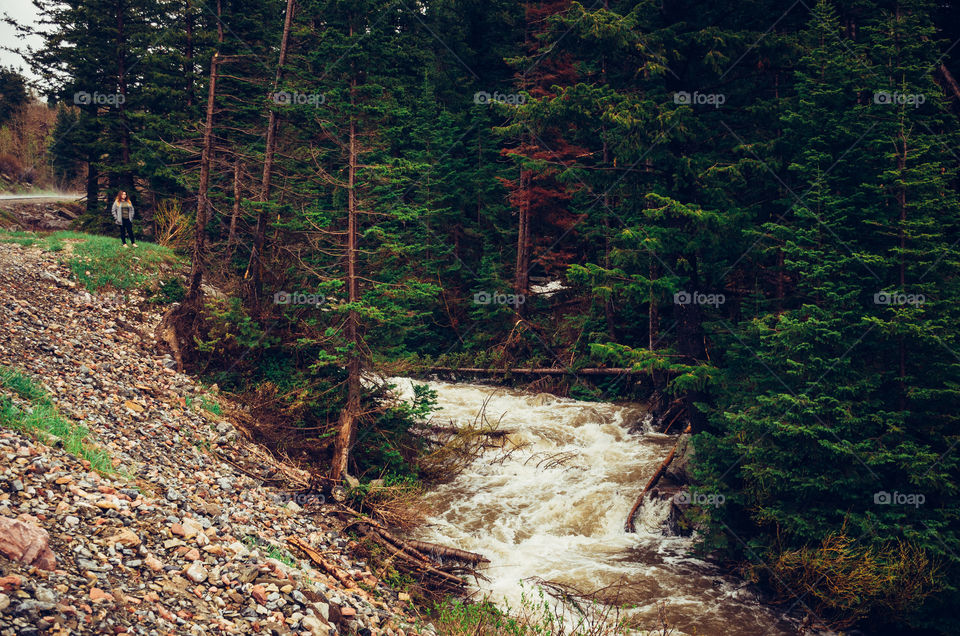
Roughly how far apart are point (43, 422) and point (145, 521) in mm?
2412

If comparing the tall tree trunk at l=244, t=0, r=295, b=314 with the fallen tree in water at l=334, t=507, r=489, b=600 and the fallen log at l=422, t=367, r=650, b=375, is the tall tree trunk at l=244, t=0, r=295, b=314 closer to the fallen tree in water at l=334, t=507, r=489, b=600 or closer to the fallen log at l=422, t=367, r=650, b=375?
the fallen log at l=422, t=367, r=650, b=375

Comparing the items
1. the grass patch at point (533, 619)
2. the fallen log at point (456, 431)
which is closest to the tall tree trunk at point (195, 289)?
the fallen log at point (456, 431)

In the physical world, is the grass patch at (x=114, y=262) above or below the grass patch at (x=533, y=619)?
above

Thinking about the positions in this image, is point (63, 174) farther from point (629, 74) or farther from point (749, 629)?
point (749, 629)

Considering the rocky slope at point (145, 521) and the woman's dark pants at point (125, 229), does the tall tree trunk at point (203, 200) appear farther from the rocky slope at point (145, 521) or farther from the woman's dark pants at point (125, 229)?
the woman's dark pants at point (125, 229)

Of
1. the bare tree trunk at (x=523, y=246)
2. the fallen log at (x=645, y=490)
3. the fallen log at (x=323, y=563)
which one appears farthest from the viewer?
the bare tree trunk at (x=523, y=246)

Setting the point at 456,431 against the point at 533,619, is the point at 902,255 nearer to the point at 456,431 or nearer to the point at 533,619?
the point at 533,619

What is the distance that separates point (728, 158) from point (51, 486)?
533 inches

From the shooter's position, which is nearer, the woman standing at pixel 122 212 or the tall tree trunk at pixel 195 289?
the tall tree trunk at pixel 195 289

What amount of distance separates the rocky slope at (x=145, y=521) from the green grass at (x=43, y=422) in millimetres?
244

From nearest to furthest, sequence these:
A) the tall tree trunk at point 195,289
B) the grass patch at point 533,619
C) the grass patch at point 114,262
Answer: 1. the grass patch at point 533,619
2. the tall tree trunk at point 195,289
3. the grass patch at point 114,262

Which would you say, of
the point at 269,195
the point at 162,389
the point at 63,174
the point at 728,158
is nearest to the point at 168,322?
the point at 162,389

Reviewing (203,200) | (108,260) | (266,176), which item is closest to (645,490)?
(266,176)

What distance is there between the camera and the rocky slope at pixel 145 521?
5.05 metres
